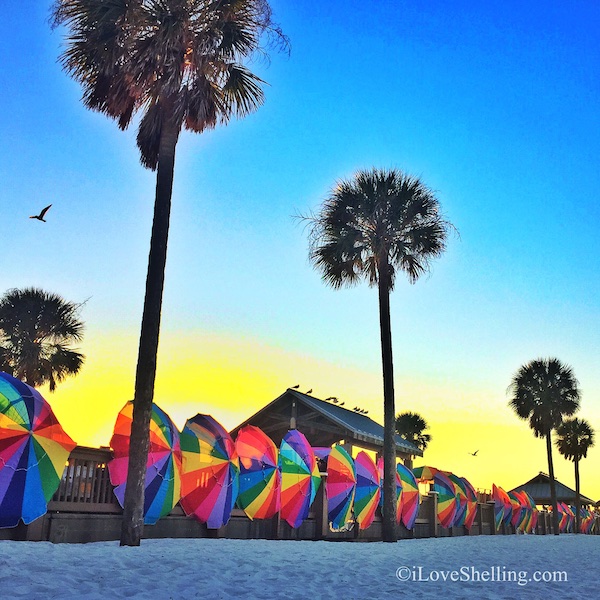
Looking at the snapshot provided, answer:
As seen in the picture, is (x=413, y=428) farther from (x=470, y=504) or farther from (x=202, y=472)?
(x=202, y=472)

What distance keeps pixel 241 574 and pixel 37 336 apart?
22553mm

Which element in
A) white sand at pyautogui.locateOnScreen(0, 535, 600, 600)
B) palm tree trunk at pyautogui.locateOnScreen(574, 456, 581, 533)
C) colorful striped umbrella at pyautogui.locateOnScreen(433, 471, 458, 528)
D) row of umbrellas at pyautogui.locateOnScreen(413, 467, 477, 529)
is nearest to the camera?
white sand at pyautogui.locateOnScreen(0, 535, 600, 600)

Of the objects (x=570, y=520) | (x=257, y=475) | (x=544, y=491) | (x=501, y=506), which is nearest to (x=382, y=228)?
(x=257, y=475)

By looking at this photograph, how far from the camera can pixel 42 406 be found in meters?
11.6

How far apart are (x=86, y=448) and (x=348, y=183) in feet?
45.1

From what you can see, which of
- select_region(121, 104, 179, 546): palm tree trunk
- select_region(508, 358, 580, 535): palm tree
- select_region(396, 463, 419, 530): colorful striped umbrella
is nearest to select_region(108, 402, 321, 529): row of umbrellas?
select_region(121, 104, 179, 546): palm tree trunk

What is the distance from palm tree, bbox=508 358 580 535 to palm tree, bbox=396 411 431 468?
39.2 feet

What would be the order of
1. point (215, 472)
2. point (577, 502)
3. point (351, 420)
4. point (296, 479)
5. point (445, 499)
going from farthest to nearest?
point (577, 502) → point (351, 420) → point (445, 499) → point (296, 479) → point (215, 472)

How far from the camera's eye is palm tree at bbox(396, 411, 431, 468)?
56938 millimetres

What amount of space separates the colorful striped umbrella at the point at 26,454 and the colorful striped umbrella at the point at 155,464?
1.72 m

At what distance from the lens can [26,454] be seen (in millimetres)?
11086

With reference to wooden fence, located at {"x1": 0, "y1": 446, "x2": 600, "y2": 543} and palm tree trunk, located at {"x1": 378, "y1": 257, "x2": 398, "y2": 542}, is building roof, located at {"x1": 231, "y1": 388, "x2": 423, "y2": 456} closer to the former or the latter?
palm tree trunk, located at {"x1": 378, "y1": 257, "x2": 398, "y2": 542}

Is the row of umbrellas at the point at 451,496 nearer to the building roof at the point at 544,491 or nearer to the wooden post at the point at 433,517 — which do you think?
the wooden post at the point at 433,517

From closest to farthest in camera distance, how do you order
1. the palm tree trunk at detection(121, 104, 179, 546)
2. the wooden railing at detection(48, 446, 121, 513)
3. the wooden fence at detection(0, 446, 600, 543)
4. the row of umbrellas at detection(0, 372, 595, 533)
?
the row of umbrellas at detection(0, 372, 595, 533)
the wooden fence at detection(0, 446, 600, 543)
the palm tree trunk at detection(121, 104, 179, 546)
the wooden railing at detection(48, 446, 121, 513)
